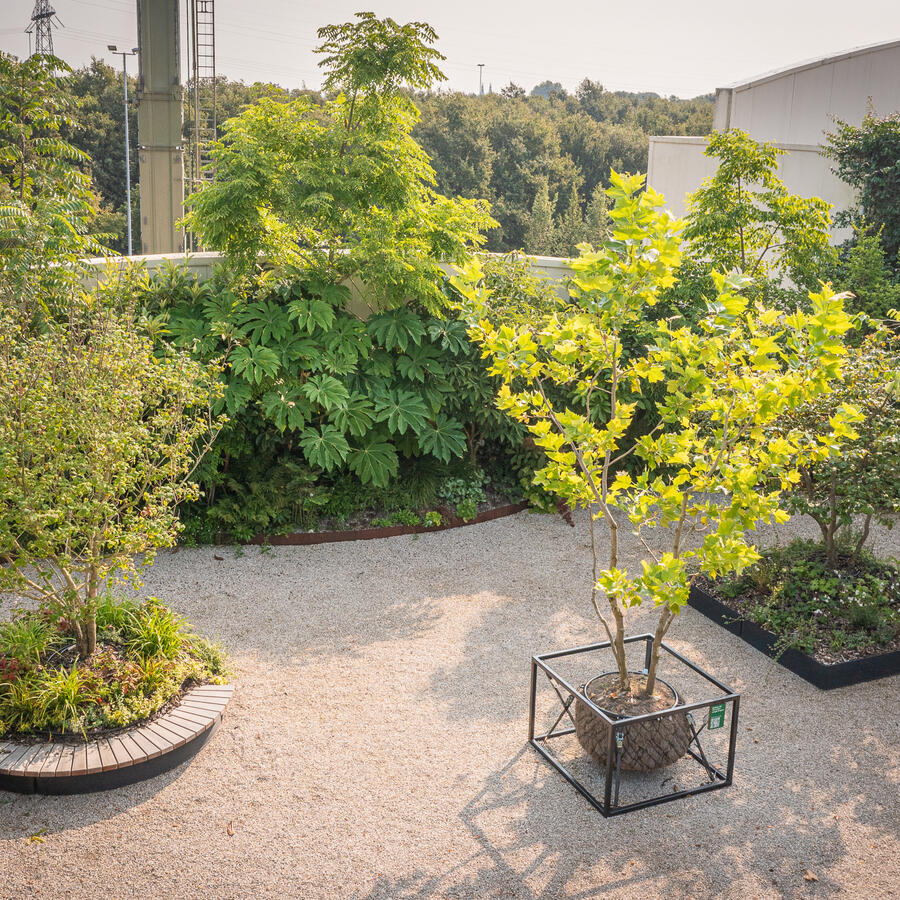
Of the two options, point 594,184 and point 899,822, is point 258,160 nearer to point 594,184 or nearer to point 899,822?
point 899,822

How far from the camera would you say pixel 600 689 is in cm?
541

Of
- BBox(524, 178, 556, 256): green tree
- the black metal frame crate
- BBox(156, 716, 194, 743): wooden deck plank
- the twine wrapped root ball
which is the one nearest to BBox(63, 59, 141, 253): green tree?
BBox(524, 178, 556, 256): green tree

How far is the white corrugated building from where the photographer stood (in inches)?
581

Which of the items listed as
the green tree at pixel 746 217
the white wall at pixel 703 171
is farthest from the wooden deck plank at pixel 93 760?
the white wall at pixel 703 171

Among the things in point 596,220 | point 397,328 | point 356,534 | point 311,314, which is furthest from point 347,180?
point 596,220

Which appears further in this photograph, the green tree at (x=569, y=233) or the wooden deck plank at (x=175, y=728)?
the green tree at (x=569, y=233)

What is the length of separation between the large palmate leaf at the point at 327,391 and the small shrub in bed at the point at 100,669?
9.53 ft

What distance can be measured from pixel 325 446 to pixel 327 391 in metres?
0.53

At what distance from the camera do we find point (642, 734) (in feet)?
16.8

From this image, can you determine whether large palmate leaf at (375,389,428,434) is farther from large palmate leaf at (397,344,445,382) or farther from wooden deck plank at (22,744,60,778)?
wooden deck plank at (22,744,60,778)

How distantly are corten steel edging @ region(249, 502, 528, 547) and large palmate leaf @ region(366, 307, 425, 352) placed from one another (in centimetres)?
182

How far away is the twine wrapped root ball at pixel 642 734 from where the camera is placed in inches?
201

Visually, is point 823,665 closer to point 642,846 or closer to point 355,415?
point 642,846

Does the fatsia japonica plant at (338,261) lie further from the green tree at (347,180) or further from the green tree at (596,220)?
the green tree at (596,220)
